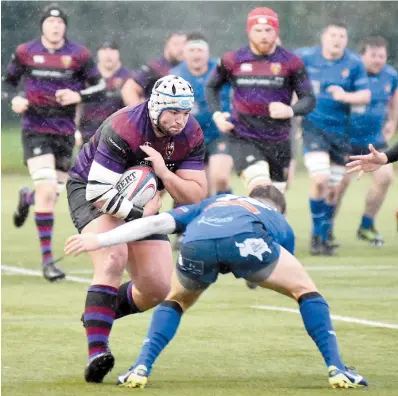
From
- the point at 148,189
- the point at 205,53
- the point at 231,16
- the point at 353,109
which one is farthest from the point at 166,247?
the point at 231,16

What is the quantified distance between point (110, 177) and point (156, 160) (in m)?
0.27

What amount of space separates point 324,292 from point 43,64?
3.69 meters

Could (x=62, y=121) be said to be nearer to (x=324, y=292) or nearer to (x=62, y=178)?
(x=62, y=178)

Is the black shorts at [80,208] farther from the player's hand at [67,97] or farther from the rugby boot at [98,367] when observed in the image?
the player's hand at [67,97]

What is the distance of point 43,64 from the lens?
1309cm

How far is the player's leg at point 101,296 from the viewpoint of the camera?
24.0 feet

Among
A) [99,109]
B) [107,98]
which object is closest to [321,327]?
[107,98]

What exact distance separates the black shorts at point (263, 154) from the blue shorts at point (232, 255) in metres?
5.46

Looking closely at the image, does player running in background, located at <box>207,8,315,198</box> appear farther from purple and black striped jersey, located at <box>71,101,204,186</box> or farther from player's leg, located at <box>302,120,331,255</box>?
purple and black striped jersey, located at <box>71,101,204,186</box>

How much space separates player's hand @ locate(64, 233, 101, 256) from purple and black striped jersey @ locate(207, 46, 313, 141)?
5.98m

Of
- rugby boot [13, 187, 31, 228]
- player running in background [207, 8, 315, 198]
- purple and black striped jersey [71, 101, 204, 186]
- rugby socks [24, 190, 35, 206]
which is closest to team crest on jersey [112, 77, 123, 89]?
rugby boot [13, 187, 31, 228]

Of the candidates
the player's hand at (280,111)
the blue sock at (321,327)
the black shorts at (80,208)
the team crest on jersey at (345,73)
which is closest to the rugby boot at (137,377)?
the blue sock at (321,327)

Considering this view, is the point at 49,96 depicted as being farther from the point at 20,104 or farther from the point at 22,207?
the point at 22,207

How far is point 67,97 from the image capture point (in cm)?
1292
